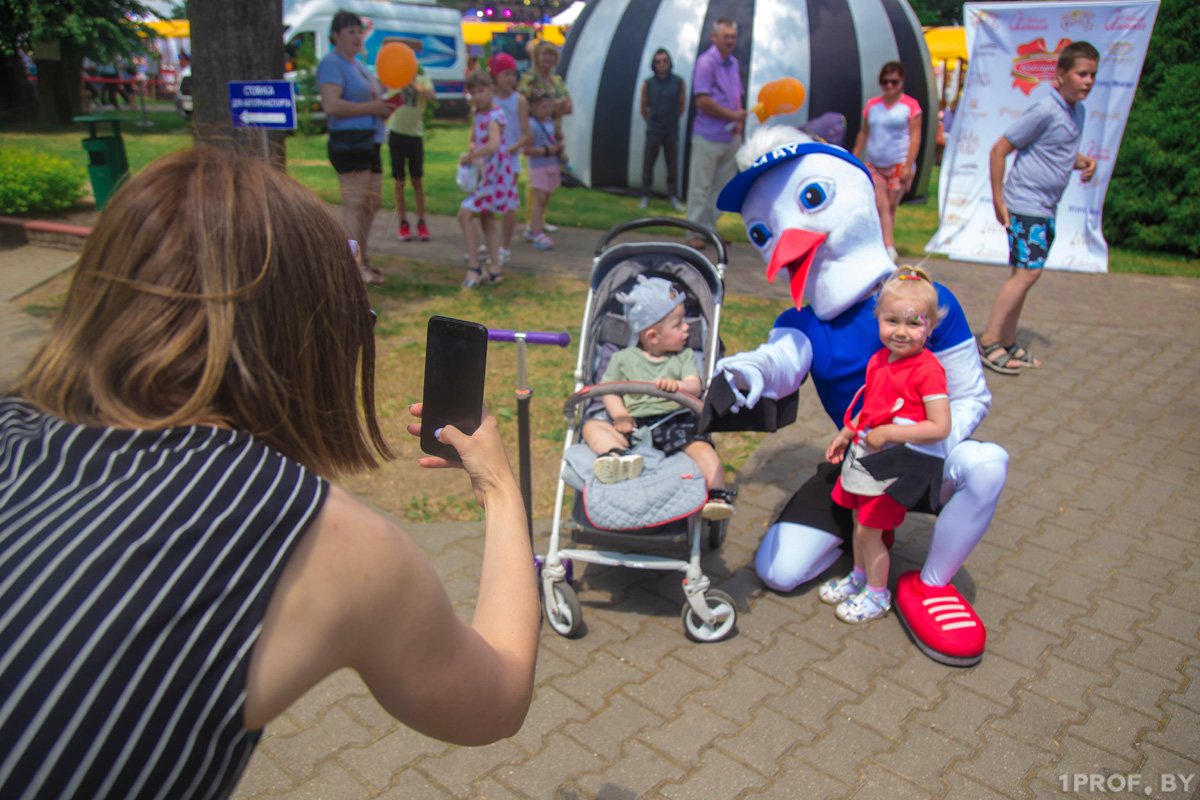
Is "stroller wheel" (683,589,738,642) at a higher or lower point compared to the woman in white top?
lower

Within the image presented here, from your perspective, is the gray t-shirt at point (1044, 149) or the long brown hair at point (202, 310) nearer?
the long brown hair at point (202, 310)

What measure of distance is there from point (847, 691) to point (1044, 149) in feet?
14.6

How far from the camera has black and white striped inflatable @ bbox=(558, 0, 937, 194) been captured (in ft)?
36.0

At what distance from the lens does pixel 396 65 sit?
738cm

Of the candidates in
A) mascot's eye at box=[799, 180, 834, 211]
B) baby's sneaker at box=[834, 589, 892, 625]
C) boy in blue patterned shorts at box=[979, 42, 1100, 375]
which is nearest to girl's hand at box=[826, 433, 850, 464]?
baby's sneaker at box=[834, 589, 892, 625]

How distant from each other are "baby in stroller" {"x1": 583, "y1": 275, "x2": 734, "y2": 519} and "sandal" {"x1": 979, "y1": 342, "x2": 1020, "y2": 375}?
341 cm

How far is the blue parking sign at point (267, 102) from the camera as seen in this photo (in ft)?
17.6

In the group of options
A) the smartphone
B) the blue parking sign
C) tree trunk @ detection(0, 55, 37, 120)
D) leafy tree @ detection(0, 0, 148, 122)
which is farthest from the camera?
tree trunk @ detection(0, 55, 37, 120)

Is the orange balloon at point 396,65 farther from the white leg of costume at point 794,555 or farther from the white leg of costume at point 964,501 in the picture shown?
the white leg of costume at point 964,501

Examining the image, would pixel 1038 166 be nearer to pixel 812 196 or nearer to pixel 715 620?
pixel 812 196

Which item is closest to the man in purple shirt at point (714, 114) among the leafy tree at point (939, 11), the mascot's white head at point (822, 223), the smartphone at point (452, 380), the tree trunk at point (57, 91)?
the mascot's white head at point (822, 223)

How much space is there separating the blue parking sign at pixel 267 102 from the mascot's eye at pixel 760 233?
3.40 meters

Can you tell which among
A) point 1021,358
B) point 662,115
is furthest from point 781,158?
point 662,115

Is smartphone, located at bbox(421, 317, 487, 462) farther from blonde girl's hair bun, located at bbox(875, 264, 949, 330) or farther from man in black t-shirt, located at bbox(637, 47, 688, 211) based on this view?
man in black t-shirt, located at bbox(637, 47, 688, 211)
